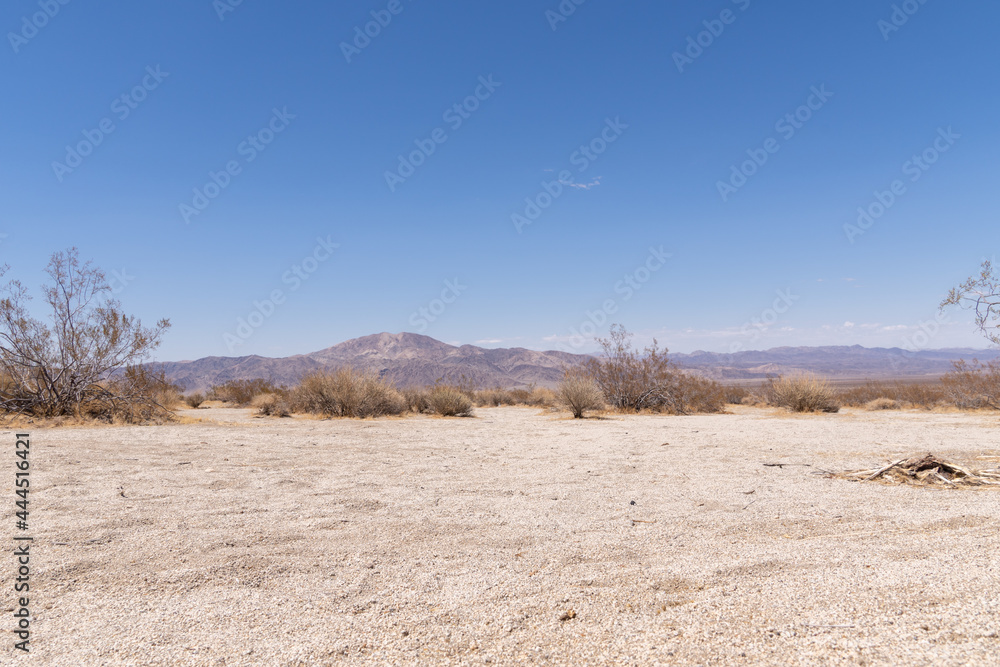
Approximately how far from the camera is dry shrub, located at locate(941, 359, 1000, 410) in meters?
19.3

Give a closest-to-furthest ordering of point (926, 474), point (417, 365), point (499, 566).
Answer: point (499, 566), point (926, 474), point (417, 365)

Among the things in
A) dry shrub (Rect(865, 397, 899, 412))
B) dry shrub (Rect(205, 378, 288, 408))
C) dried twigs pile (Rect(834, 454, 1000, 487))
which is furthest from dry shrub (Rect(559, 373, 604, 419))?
dry shrub (Rect(865, 397, 899, 412))

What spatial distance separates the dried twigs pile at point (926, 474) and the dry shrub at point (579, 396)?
9.97 m

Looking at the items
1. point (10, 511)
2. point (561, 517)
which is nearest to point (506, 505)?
point (561, 517)

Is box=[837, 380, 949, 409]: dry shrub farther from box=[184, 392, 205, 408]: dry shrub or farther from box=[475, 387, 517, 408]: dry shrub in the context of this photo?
box=[184, 392, 205, 408]: dry shrub

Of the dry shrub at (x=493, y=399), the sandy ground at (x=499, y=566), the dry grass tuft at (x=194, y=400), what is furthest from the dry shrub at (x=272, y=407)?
the sandy ground at (x=499, y=566)

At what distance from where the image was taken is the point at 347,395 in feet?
53.0

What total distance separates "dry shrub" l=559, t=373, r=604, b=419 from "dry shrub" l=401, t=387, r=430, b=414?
4.85 meters

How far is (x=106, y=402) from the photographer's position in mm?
13188

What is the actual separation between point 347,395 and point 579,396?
22.9 feet

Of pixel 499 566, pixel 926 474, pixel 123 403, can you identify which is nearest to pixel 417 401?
pixel 123 403

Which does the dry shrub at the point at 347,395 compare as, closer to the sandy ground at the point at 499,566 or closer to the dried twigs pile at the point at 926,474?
the sandy ground at the point at 499,566

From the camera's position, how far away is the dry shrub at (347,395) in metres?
16.2

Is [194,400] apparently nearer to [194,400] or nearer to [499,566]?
[194,400]
